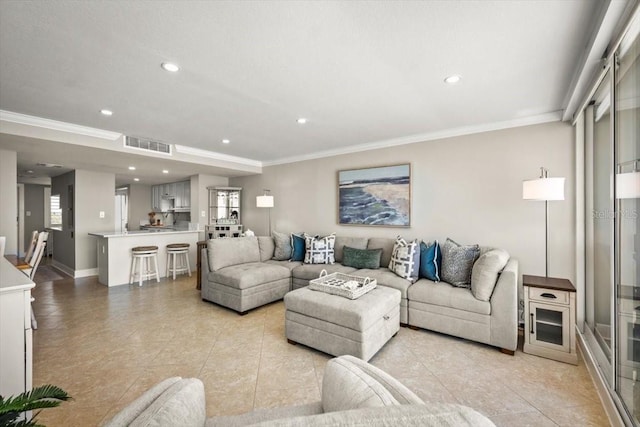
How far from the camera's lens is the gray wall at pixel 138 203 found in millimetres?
8484

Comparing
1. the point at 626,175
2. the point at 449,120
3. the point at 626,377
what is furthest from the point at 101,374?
the point at 449,120

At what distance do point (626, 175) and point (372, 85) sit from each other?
6.14ft

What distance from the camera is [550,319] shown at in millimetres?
2547

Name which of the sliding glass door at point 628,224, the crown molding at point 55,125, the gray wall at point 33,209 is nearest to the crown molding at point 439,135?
the sliding glass door at point 628,224

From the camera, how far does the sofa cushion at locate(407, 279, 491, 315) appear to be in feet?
8.96

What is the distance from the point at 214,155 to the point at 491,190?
457 cm

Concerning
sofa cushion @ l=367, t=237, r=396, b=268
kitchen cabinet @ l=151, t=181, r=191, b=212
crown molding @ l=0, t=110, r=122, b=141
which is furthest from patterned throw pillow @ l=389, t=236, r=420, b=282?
kitchen cabinet @ l=151, t=181, r=191, b=212

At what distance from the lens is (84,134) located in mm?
3562

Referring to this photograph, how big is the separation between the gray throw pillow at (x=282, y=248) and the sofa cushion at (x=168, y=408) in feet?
12.0

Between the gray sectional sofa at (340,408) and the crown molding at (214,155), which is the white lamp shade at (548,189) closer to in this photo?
the gray sectional sofa at (340,408)

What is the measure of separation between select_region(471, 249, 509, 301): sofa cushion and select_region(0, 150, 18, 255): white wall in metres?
6.22

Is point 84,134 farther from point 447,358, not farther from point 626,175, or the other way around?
point 626,175

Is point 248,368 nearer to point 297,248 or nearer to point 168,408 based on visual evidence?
point 168,408

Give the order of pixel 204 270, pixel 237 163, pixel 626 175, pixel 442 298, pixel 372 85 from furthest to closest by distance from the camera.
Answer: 1. pixel 237 163
2. pixel 204 270
3. pixel 442 298
4. pixel 372 85
5. pixel 626 175
